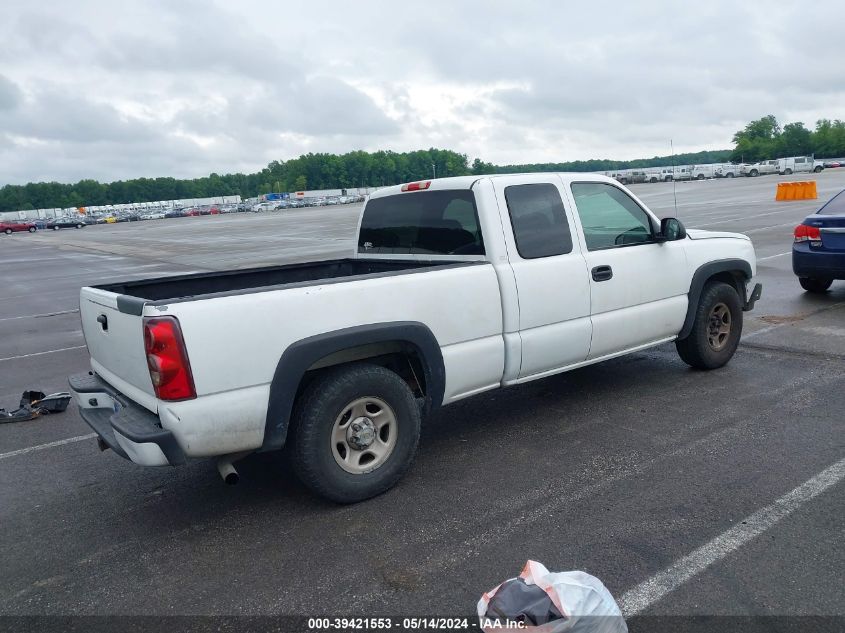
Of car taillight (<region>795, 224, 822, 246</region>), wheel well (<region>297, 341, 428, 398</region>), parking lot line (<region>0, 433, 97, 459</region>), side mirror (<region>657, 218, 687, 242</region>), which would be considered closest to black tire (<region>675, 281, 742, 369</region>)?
side mirror (<region>657, 218, 687, 242</region>)

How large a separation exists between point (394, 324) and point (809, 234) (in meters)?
7.58

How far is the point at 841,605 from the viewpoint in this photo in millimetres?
2947

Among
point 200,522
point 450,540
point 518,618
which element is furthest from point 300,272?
point 518,618

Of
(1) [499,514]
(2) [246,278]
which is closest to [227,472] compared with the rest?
(1) [499,514]

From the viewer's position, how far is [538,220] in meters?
5.12

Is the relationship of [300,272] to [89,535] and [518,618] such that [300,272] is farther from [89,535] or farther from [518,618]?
[518,618]

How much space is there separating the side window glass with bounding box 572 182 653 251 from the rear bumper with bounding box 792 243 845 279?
4.72 meters

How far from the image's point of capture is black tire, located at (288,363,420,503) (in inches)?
155

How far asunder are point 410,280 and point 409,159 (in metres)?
154

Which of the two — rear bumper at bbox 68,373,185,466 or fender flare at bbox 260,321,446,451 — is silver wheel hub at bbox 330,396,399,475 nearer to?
fender flare at bbox 260,321,446,451

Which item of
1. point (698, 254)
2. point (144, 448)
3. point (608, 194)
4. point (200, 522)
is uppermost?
point (608, 194)

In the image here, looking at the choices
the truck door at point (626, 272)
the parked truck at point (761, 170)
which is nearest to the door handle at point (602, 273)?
the truck door at point (626, 272)

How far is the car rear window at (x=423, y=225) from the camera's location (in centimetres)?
500

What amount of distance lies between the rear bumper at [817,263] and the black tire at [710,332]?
3.52 m
